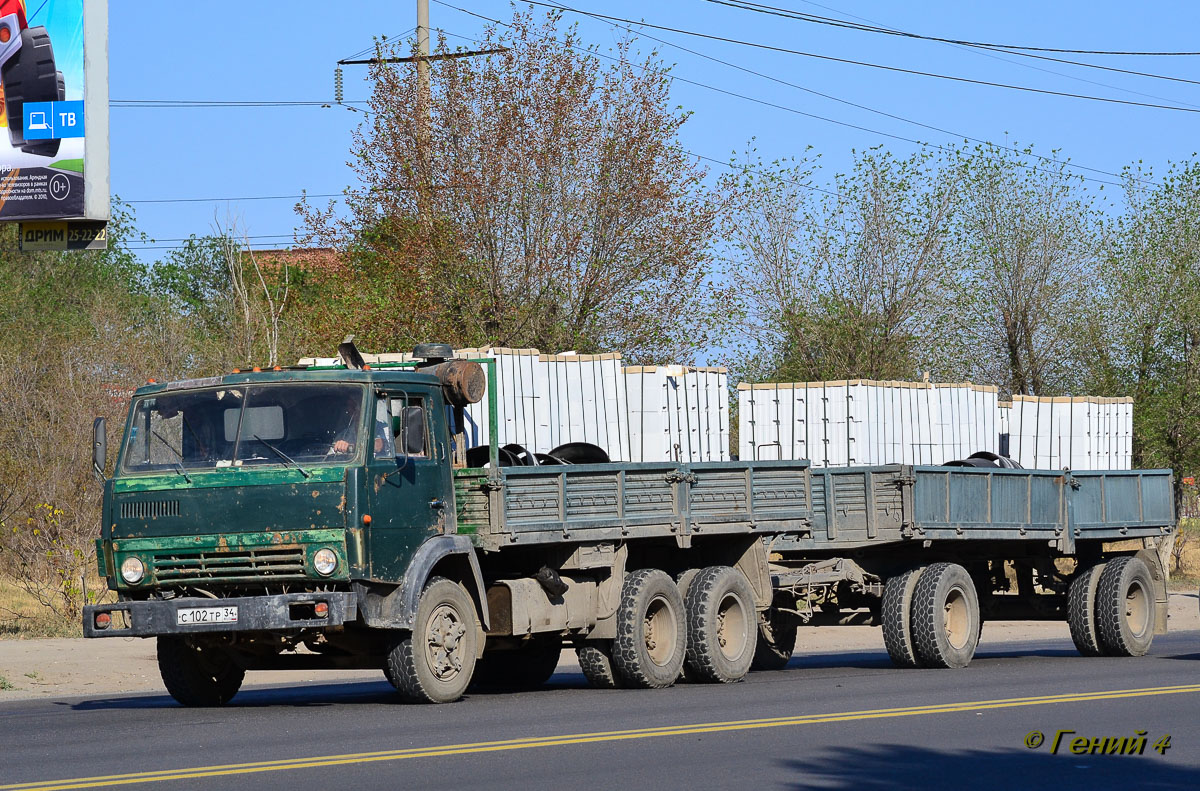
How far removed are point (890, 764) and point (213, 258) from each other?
58.2 metres

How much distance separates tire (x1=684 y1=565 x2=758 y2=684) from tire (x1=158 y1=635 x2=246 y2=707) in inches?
160

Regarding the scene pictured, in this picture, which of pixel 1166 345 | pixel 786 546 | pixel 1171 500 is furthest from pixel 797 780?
pixel 1166 345

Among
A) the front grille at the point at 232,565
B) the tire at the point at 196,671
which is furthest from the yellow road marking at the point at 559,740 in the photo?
the tire at the point at 196,671

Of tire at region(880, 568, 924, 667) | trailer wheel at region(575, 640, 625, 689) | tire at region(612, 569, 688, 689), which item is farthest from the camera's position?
tire at region(880, 568, 924, 667)

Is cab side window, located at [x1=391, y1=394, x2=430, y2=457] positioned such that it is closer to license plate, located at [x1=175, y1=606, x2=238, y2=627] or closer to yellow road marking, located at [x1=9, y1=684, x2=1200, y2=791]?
license plate, located at [x1=175, y1=606, x2=238, y2=627]

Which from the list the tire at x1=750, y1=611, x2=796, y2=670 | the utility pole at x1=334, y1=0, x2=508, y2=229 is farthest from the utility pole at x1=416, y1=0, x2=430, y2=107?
the tire at x1=750, y1=611, x2=796, y2=670

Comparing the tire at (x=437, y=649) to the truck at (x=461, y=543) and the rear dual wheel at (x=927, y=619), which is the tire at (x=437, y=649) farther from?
the rear dual wheel at (x=927, y=619)

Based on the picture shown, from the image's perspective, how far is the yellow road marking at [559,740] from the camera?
866 centimetres

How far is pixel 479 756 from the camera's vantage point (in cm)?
946

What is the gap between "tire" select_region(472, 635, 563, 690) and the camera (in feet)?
51.8

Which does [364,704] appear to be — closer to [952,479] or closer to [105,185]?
[952,479]

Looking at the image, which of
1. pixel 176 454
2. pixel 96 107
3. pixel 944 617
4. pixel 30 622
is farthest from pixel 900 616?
pixel 30 622

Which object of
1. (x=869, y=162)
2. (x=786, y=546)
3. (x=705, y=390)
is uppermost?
(x=869, y=162)

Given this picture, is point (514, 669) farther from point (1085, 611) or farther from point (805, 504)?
point (1085, 611)
